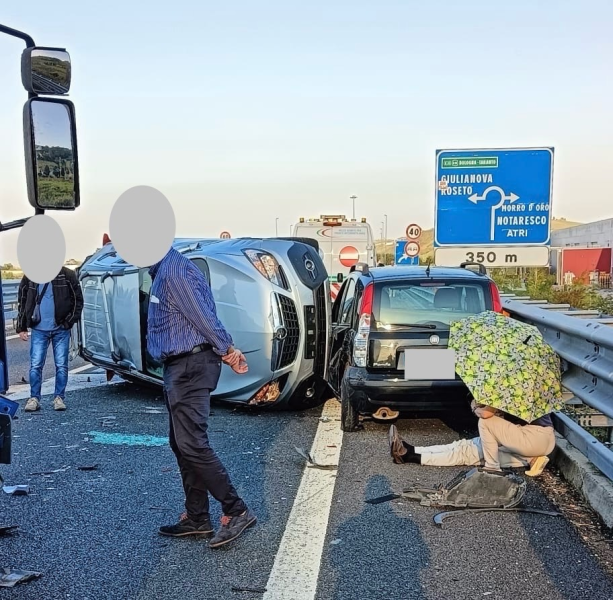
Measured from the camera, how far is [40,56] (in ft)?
10.5

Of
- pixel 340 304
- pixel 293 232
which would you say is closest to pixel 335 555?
pixel 340 304

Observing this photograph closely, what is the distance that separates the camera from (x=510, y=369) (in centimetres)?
502

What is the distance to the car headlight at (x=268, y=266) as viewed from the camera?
7.67 metres

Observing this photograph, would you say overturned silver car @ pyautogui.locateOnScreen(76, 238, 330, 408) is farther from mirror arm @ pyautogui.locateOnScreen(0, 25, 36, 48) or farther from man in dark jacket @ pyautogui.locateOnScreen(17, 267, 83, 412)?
mirror arm @ pyautogui.locateOnScreen(0, 25, 36, 48)

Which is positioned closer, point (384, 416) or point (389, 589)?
point (389, 589)

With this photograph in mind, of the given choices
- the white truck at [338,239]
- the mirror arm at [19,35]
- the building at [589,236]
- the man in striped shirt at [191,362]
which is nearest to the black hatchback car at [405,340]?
the man in striped shirt at [191,362]

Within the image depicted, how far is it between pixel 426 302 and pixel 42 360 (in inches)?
166

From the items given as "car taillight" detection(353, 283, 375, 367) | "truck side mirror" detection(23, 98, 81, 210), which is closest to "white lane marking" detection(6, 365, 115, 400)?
"car taillight" detection(353, 283, 375, 367)

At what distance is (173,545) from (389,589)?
1.29m

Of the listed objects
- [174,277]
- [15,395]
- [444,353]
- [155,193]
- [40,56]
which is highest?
[40,56]

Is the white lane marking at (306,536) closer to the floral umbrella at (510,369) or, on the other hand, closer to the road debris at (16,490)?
the floral umbrella at (510,369)

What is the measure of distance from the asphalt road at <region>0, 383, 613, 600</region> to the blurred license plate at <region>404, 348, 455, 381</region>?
2.31 feet

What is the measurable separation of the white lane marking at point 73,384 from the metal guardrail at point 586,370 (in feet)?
19.5

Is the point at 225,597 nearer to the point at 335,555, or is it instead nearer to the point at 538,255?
the point at 335,555
